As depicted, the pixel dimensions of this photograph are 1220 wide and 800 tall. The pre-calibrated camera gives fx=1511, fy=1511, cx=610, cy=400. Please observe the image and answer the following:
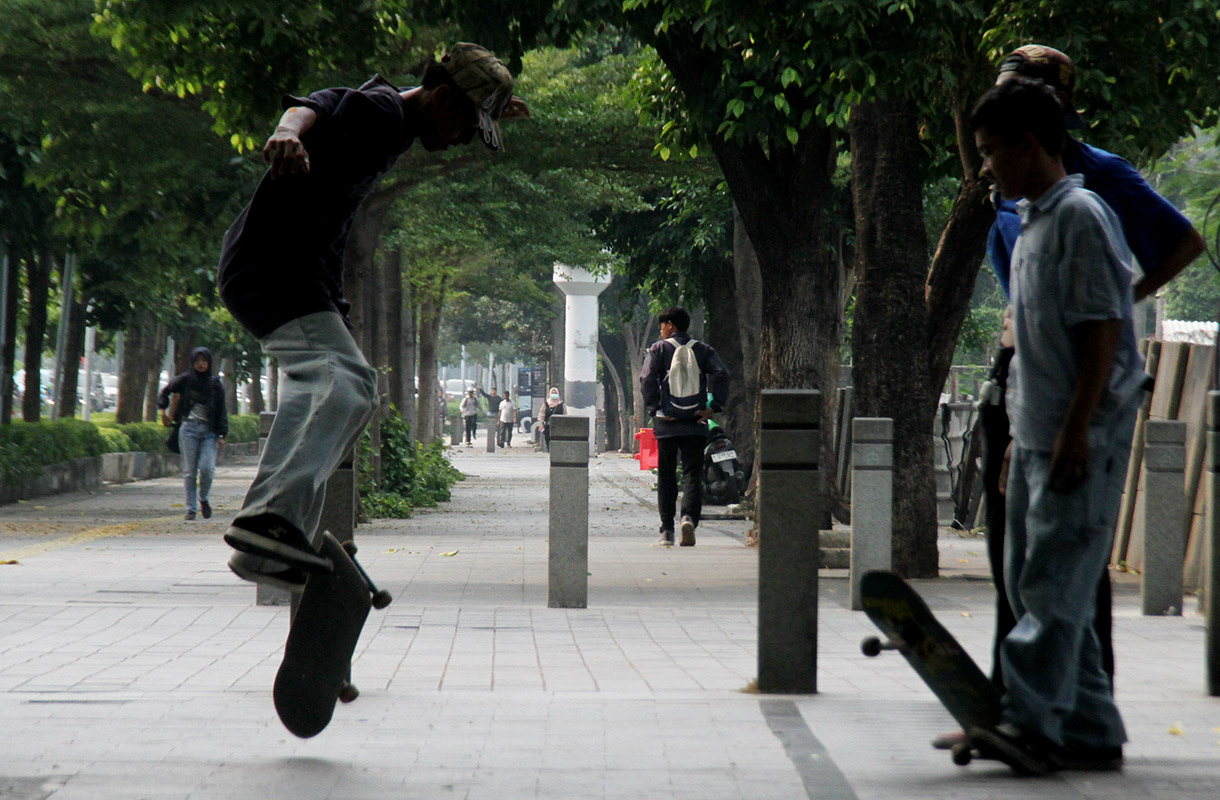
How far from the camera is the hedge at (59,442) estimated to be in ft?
65.1

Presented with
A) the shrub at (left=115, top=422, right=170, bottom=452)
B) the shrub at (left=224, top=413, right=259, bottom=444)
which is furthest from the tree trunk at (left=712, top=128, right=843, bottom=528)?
the shrub at (left=224, top=413, right=259, bottom=444)

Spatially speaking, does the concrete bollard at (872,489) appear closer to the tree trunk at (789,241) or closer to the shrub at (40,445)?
the tree trunk at (789,241)

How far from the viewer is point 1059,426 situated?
405 centimetres

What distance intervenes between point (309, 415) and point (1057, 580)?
2.08 meters

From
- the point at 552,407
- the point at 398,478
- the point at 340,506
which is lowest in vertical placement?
the point at 398,478

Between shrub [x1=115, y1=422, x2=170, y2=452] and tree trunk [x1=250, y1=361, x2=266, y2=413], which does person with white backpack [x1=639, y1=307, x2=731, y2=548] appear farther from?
tree trunk [x1=250, y1=361, x2=266, y2=413]

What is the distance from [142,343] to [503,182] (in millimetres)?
11206

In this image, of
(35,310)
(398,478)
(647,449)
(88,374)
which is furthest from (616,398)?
(398,478)

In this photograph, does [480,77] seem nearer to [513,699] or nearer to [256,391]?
[513,699]

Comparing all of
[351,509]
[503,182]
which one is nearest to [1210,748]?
[351,509]

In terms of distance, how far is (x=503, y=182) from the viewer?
21094mm

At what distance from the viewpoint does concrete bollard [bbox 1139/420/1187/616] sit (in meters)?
8.32

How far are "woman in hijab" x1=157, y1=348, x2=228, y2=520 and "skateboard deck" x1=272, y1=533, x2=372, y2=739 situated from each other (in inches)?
474

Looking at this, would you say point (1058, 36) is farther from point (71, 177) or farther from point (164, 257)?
point (164, 257)
